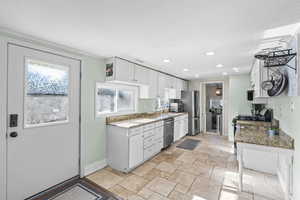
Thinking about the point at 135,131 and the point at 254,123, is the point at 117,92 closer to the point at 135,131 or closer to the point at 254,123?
the point at 135,131

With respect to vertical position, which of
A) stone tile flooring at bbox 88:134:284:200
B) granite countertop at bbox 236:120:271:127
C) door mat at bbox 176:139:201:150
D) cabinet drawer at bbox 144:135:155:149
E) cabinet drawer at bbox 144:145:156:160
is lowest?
stone tile flooring at bbox 88:134:284:200

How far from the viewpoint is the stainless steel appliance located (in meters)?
3.92

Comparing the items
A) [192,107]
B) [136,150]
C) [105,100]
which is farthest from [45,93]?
[192,107]

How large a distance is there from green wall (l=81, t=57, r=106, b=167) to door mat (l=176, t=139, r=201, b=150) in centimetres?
241

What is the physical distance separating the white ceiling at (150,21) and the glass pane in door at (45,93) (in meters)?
0.49

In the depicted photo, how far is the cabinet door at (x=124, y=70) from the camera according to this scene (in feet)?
9.36

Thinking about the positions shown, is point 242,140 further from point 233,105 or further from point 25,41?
point 25,41

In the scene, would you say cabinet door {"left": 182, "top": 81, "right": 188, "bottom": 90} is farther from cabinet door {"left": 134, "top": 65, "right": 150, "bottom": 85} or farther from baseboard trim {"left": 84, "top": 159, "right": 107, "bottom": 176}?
baseboard trim {"left": 84, "top": 159, "right": 107, "bottom": 176}

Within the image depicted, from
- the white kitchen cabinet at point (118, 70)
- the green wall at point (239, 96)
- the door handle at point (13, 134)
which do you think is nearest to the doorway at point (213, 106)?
the green wall at point (239, 96)

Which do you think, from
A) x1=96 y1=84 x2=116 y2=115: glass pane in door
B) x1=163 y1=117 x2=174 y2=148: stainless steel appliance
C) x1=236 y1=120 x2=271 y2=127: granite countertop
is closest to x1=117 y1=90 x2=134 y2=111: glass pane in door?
x1=96 y1=84 x2=116 y2=115: glass pane in door

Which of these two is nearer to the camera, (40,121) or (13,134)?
(13,134)

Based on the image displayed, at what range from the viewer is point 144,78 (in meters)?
3.62

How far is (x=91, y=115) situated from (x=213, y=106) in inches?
203

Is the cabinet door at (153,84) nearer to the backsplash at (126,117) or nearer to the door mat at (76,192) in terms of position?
the backsplash at (126,117)
